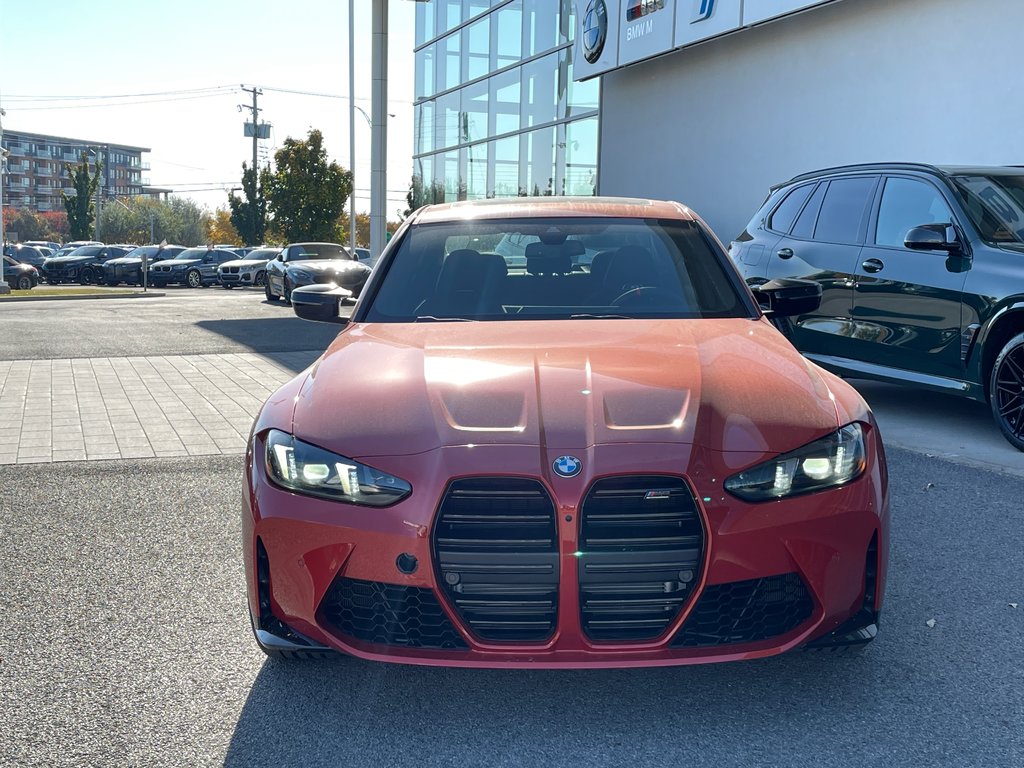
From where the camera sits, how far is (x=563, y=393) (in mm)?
3049

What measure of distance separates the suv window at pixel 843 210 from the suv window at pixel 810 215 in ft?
0.17

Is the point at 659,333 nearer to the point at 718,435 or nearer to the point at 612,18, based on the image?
the point at 718,435

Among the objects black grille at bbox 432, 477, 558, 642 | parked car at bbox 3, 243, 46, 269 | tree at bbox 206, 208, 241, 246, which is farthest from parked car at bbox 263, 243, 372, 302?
tree at bbox 206, 208, 241, 246

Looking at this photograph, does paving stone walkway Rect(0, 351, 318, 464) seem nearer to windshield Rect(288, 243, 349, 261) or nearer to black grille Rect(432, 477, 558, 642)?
black grille Rect(432, 477, 558, 642)

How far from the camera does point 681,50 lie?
56.9 ft

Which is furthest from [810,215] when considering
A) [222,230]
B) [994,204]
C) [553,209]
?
[222,230]

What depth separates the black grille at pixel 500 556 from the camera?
2691 mm

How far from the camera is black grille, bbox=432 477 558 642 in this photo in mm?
2691

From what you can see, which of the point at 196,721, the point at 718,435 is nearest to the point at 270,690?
the point at 196,721

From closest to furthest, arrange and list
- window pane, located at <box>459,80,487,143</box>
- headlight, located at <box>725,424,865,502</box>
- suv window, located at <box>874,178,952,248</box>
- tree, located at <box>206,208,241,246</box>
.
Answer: headlight, located at <box>725,424,865,502</box>
suv window, located at <box>874,178,952,248</box>
window pane, located at <box>459,80,487,143</box>
tree, located at <box>206,208,241,246</box>

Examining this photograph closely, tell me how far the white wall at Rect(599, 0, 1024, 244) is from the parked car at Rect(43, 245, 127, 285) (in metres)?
28.1

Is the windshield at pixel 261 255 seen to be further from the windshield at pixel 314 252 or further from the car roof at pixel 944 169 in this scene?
the car roof at pixel 944 169

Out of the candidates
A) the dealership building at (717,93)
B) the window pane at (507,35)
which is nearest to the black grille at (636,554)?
the dealership building at (717,93)

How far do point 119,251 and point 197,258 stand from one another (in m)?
6.95
